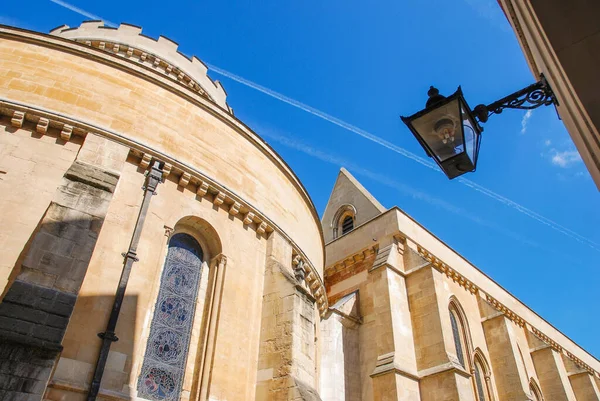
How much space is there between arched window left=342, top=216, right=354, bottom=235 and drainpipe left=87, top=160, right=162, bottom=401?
14.3 meters

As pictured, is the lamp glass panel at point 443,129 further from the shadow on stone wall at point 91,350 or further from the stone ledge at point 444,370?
the stone ledge at point 444,370

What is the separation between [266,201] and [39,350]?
6.27 meters

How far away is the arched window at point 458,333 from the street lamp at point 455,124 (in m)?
14.8

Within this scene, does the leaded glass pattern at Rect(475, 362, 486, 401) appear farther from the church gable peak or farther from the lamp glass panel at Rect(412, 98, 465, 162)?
the lamp glass panel at Rect(412, 98, 465, 162)

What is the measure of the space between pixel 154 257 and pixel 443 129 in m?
5.94

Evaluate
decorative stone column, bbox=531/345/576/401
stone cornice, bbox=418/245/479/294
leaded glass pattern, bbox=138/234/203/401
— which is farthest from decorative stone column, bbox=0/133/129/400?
decorative stone column, bbox=531/345/576/401

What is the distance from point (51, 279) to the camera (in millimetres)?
5832

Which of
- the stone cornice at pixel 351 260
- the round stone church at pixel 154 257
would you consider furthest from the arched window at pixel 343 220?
the round stone church at pixel 154 257

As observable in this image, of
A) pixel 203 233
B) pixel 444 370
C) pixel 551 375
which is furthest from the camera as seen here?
pixel 551 375

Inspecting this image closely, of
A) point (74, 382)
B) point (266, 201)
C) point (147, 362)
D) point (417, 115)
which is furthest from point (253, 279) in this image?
point (417, 115)

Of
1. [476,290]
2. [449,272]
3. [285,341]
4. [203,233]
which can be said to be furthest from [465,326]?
[203,233]

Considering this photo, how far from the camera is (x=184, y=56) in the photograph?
1855 centimetres

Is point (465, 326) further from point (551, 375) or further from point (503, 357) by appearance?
point (551, 375)

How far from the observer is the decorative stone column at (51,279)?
4855 millimetres
